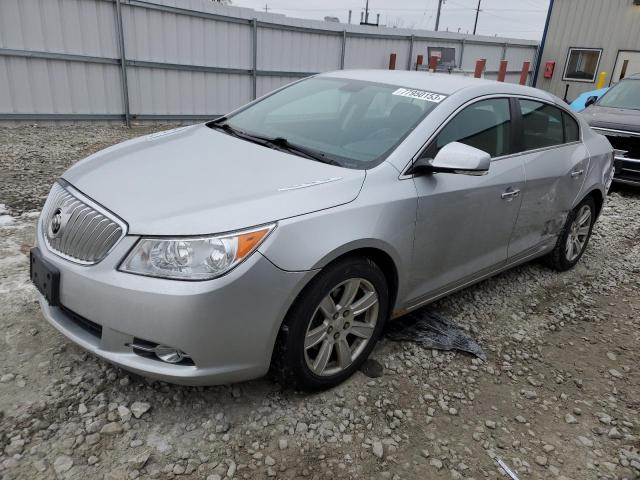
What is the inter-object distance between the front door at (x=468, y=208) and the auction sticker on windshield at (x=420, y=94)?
16 cm

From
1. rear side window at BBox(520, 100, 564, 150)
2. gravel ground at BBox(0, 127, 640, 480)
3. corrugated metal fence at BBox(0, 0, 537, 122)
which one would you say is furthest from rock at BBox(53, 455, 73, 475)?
corrugated metal fence at BBox(0, 0, 537, 122)

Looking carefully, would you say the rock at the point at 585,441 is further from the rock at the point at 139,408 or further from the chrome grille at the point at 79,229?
the chrome grille at the point at 79,229

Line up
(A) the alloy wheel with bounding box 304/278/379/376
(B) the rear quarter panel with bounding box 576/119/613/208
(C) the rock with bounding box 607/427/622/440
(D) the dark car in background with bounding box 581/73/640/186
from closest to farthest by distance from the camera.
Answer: (A) the alloy wheel with bounding box 304/278/379/376 → (C) the rock with bounding box 607/427/622/440 → (B) the rear quarter panel with bounding box 576/119/613/208 → (D) the dark car in background with bounding box 581/73/640/186

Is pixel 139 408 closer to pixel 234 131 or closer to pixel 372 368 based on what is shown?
pixel 372 368

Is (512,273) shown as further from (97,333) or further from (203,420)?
(97,333)

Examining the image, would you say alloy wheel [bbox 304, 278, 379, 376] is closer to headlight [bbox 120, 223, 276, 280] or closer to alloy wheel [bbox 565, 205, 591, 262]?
headlight [bbox 120, 223, 276, 280]

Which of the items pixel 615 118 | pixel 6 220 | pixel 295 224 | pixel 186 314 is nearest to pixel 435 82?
pixel 295 224

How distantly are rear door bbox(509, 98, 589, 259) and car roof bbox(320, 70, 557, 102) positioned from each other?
0.20m

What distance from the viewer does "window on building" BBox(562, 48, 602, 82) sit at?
16.3 m

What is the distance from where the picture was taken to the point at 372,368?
2.93 meters

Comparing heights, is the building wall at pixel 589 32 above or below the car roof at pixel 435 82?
above

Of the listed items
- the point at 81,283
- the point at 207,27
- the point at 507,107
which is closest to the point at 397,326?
the point at 507,107

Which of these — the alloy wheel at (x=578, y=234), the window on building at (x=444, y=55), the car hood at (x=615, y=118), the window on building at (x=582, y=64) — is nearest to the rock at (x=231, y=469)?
the alloy wheel at (x=578, y=234)

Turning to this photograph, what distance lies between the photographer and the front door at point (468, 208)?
2.83m
